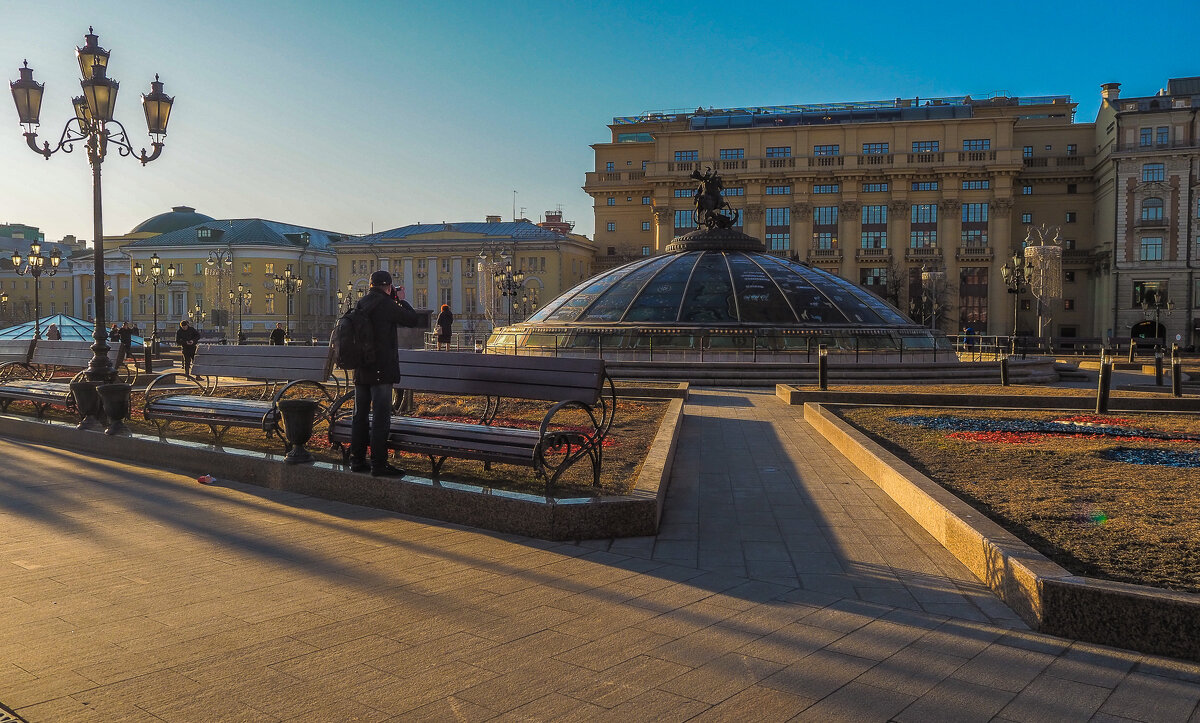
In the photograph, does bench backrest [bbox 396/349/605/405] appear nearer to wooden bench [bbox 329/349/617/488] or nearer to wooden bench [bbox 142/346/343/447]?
wooden bench [bbox 329/349/617/488]

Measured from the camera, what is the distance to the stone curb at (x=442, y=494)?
502 cm

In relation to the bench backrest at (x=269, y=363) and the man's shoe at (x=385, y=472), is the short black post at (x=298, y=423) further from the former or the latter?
the bench backrest at (x=269, y=363)

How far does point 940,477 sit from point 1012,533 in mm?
1945

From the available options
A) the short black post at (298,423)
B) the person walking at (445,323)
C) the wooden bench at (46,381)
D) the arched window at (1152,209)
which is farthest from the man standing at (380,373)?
the arched window at (1152,209)

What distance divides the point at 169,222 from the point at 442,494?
9645 centimetres

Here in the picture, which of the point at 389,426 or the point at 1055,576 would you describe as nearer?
the point at 1055,576

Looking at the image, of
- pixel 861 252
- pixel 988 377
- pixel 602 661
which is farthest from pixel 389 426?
pixel 861 252

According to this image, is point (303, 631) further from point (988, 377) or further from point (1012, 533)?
point (988, 377)

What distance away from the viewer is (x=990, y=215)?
2264 inches

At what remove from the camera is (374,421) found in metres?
5.87

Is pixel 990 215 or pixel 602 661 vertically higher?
pixel 990 215

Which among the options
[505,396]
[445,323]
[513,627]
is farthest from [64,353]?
[513,627]

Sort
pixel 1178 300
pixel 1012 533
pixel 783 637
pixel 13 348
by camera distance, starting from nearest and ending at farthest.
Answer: pixel 783 637
pixel 1012 533
pixel 13 348
pixel 1178 300

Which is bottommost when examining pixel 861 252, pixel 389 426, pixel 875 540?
pixel 875 540
